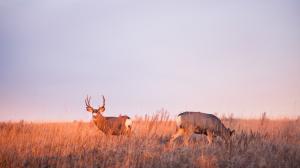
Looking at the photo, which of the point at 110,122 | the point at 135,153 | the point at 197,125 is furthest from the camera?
the point at 110,122

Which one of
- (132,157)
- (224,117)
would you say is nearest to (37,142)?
(132,157)

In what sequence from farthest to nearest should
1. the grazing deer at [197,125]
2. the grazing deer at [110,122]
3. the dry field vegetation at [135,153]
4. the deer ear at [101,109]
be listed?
1. the deer ear at [101,109]
2. the grazing deer at [110,122]
3. the grazing deer at [197,125]
4. the dry field vegetation at [135,153]

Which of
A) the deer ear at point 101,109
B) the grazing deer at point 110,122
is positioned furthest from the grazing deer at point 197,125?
the deer ear at point 101,109

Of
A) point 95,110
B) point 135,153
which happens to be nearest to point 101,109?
point 95,110

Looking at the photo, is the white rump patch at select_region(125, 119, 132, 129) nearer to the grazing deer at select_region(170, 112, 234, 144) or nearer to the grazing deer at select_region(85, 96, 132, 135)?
the grazing deer at select_region(85, 96, 132, 135)

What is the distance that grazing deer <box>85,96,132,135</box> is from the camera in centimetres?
1977

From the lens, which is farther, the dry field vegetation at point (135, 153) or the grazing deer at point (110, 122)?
the grazing deer at point (110, 122)

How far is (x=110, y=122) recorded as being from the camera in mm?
20312

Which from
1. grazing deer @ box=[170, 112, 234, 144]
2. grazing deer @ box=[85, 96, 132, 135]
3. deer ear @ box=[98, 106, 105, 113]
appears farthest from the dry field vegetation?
deer ear @ box=[98, 106, 105, 113]

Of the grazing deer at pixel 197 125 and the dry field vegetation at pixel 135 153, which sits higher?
the grazing deer at pixel 197 125

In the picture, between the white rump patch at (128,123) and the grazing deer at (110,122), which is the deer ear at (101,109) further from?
the white rump patch at (128,123)

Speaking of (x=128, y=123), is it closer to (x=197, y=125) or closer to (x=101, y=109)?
(x=101, y=109)

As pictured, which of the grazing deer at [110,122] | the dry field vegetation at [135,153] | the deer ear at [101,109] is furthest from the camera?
the deer ear at [101,109]

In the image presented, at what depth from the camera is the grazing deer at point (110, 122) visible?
19766mm
